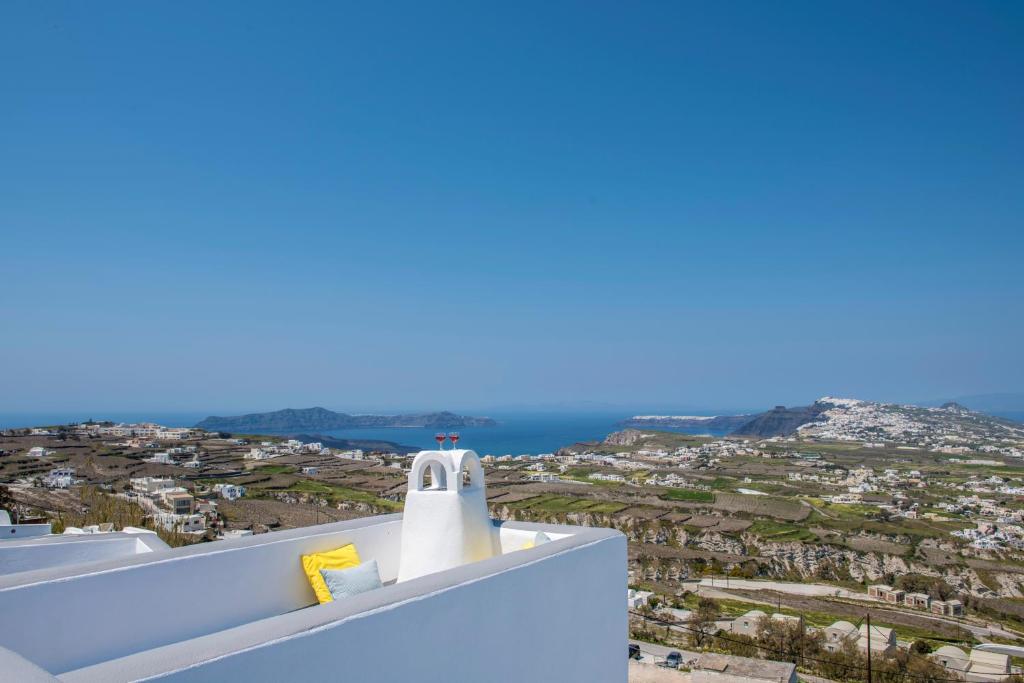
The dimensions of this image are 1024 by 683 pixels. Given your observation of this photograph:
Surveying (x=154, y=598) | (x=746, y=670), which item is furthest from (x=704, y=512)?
(x=154, y=598)

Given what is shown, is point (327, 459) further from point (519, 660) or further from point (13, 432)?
point (519, 660)

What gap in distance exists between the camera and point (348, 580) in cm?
384

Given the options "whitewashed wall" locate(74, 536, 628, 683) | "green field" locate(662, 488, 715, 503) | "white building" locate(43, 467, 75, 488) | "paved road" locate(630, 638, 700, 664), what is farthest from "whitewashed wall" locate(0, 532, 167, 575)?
"green field" locate(662, 488, 715, 503)

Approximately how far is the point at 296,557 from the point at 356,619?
1797 mm

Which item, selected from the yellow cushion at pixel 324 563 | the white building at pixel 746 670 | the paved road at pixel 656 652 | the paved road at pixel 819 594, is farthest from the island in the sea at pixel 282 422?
the yellow cushion at pixel 324 563

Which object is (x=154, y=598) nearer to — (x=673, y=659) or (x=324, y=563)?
(x=324, y=563)

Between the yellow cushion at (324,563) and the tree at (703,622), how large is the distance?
58.4 feet

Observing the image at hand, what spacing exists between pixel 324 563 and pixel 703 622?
68.8 ft

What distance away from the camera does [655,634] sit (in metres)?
20.1

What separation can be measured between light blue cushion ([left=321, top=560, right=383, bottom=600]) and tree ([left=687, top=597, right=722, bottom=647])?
704 inches

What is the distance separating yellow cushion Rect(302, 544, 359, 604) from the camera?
151 inches

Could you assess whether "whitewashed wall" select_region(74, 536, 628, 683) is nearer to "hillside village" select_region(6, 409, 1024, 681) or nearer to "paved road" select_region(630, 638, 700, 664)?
"hillside village" select_region(6, 409, 1024, 681)

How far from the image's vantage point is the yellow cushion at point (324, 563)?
3830 millimetres

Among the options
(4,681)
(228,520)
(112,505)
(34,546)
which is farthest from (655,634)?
(4,681)
